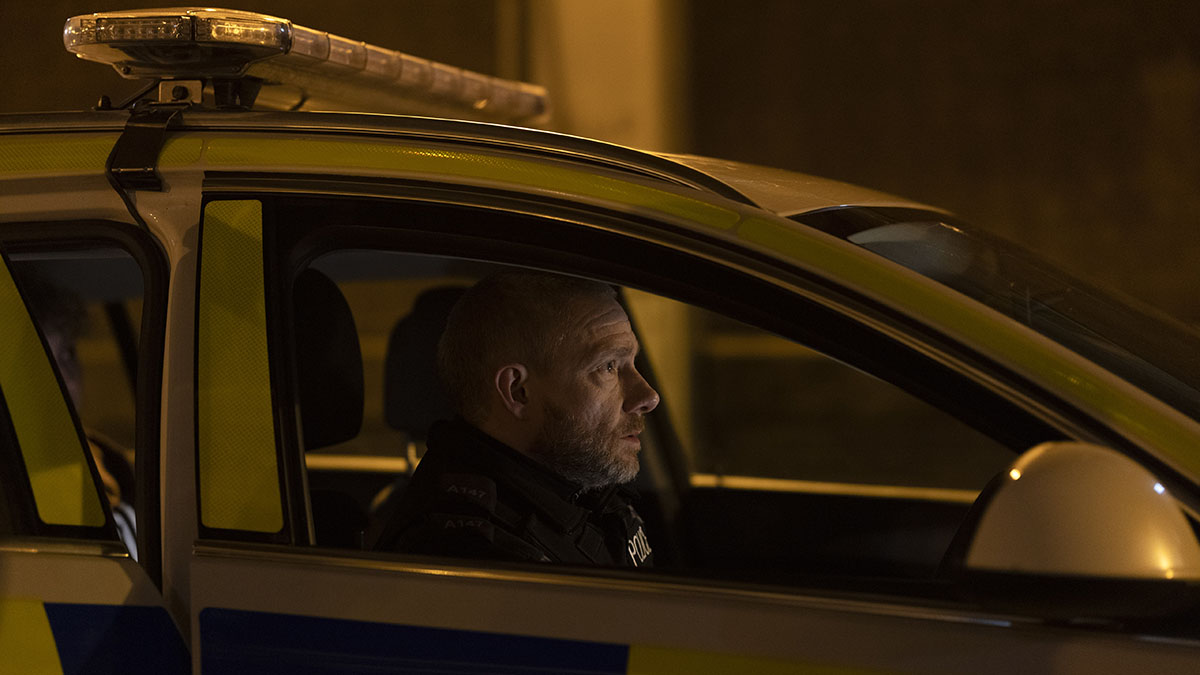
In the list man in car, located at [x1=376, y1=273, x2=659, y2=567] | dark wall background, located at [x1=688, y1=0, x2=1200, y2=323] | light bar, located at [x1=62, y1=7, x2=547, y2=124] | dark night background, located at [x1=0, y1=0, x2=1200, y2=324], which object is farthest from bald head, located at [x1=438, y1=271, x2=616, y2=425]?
dark wall background, located at [x1=688, y1=0, x2=1200, y2=323]

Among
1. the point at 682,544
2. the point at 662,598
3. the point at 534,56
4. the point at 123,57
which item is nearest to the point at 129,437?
the point at 534,56

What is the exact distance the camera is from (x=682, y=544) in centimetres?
259

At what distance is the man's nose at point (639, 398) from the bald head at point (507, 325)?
0.39ft

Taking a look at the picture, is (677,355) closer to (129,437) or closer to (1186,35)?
(129,437)

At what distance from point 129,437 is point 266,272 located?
7.15m

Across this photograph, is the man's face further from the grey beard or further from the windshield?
the windshield

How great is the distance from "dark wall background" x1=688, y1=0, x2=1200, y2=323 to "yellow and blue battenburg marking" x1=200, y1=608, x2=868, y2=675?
8.02 m

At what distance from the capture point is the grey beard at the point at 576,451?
1762mm

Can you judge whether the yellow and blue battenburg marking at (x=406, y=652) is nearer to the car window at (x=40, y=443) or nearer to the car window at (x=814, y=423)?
the car window at (x=40, y=443)

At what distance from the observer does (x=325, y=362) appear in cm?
168

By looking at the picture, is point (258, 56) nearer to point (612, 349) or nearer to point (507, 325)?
point (507, 325)

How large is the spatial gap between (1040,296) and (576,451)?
0.61m

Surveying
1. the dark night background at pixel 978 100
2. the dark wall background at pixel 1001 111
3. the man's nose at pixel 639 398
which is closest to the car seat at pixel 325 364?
the man's nose at pixel 639 398

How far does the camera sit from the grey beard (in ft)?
5.78
